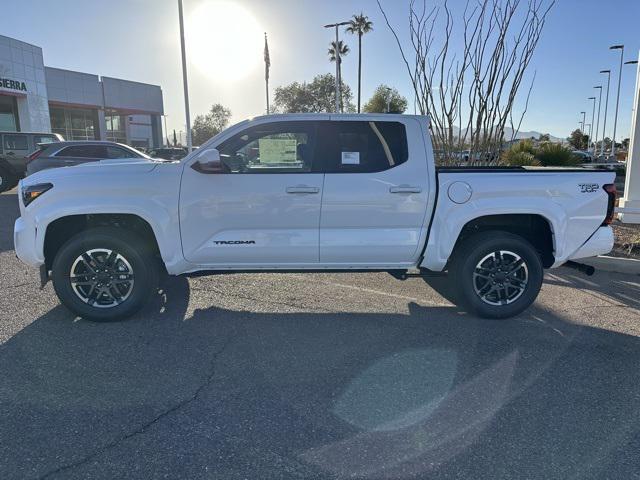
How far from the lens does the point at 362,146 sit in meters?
4.60

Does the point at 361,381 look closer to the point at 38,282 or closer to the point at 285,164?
the point at 285,164

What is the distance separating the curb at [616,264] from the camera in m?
6.35

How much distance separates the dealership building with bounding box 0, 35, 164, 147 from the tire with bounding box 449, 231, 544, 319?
28.7 metres

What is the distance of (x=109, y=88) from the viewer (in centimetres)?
3994

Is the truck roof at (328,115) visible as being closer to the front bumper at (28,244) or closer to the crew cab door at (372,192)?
the crew cab door at (372,192)

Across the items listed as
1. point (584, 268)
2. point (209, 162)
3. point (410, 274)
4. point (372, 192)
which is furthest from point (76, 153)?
point (584, 268)

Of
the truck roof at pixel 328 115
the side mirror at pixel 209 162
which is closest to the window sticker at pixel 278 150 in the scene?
the truck roof at pixel 328 115

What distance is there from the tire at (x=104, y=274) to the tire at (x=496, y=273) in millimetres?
3024

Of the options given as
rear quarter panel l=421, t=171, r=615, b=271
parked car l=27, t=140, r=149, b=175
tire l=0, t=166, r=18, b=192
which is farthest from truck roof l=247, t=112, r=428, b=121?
tire l=0, t=166, r=18, b=192

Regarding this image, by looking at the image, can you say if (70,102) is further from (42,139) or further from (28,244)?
(28,244)

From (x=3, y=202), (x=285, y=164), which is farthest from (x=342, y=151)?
(x=3, y=202)

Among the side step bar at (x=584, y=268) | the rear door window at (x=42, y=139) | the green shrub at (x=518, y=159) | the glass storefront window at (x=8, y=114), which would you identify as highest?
the glass storefront window at (x=8, y=114)

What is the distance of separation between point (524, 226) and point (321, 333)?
7.71ft

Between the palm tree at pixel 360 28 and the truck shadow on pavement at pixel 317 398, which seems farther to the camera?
the palm tree at pixel 360 28
